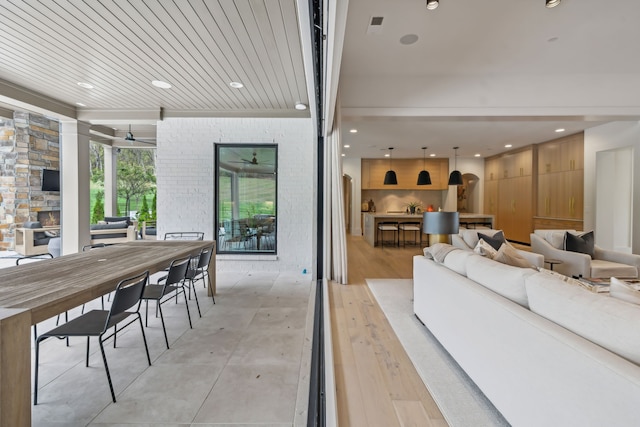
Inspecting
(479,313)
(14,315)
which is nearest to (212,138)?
(14,315)

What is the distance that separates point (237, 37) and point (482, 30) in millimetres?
2539

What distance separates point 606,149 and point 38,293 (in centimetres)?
851

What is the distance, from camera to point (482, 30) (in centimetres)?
300

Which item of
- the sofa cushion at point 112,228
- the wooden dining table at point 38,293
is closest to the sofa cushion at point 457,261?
the wooden dining table at point 38,293

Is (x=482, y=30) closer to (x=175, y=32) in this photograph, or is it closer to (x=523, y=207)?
(x=175, y=32)

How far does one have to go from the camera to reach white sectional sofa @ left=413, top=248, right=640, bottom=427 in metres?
0.97

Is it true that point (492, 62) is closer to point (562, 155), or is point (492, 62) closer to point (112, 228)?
point (562, 155)

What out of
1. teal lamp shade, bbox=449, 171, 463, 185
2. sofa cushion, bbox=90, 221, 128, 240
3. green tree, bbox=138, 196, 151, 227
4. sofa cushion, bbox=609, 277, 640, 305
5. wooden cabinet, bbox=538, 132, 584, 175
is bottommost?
sofa cushion, bbox=90, 221, 128, 240

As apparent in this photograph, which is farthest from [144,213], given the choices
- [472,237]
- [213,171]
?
[472,237]

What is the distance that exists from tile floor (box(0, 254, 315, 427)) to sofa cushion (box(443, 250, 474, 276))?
4.52 ft

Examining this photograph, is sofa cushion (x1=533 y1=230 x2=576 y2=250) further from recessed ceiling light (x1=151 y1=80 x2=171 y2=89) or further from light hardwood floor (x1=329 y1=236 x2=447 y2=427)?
recessed ceiling light (x1=151 y1=80 x2=171 y2=89)

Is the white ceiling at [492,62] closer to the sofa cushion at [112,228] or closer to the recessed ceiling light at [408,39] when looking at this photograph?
the recessed ceiling light at [408,39]

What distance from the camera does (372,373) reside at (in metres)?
1.92

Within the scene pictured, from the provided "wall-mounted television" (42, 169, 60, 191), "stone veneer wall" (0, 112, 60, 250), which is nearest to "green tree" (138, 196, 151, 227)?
"wall-mounted television" (42, 169, 60, 191)
